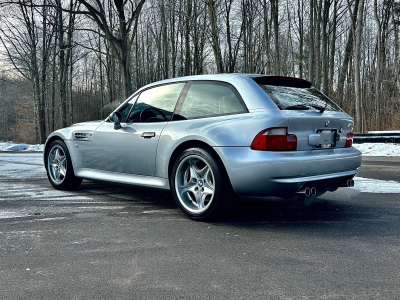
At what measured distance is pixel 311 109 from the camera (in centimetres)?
439

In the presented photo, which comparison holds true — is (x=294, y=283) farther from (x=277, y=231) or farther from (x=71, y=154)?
(x=71, y=154)

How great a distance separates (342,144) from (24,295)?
3554mm

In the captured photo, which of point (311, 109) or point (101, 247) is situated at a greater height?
point (311, 109)

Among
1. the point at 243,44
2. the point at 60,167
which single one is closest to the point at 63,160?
the point at 60,167

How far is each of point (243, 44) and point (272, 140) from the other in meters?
26.0

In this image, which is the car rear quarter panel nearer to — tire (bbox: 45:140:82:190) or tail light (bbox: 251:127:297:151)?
tail light (bbox: 251:127:297:151)

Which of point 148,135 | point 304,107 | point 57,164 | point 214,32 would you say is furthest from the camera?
point 214,32

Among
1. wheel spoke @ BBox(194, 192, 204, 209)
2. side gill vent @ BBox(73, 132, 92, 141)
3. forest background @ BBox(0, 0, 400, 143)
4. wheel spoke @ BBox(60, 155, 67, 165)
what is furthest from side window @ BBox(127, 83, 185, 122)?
forest background @ BBox(0, 0, 400, 143)

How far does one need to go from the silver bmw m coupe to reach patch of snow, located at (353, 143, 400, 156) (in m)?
9.03

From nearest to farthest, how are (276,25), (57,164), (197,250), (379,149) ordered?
(197,250)
(57,164)
(379,149)
(276,25)

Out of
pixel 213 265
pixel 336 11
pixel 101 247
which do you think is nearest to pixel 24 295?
pixel 101 247

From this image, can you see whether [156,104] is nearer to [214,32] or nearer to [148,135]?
[148,135]

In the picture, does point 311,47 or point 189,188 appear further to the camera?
point 311,47

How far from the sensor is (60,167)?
6.37 m
